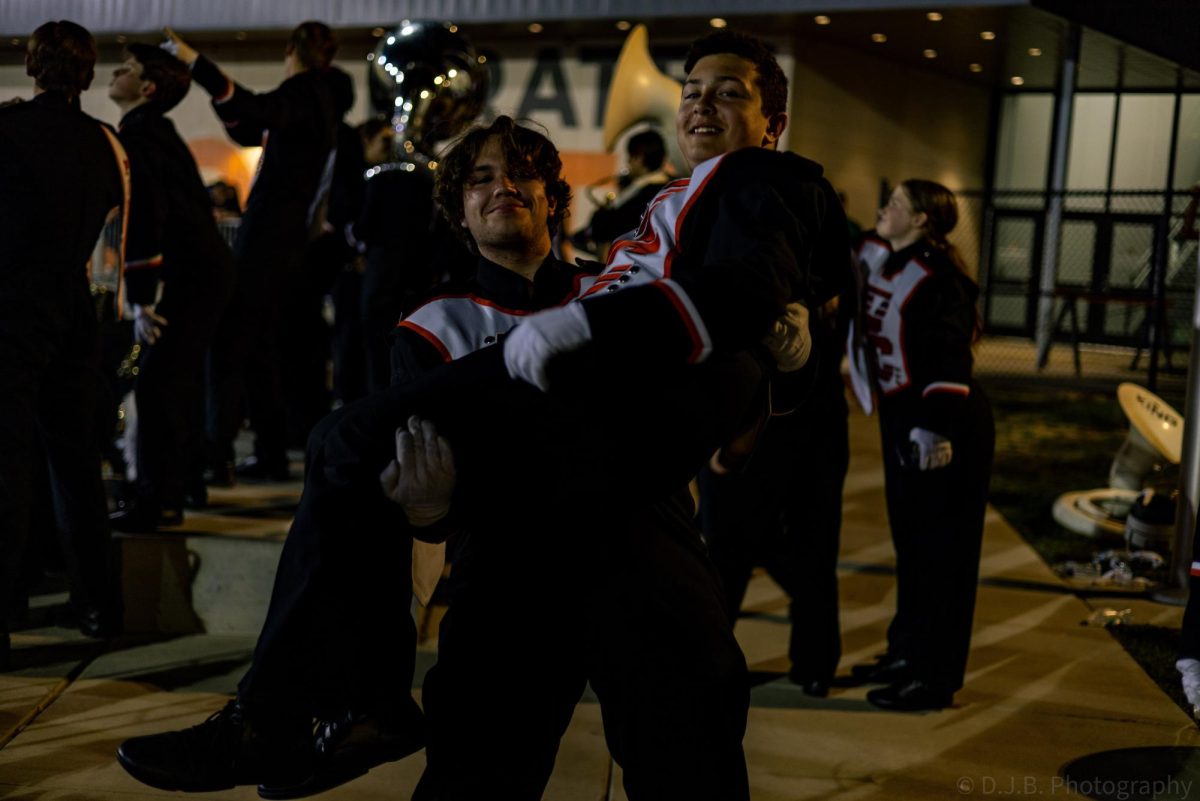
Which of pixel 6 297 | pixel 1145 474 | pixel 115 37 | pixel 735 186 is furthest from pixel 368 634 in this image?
pixel 115 37

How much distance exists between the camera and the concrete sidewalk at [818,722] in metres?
3.75

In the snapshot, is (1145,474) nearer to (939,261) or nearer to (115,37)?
(939,261)

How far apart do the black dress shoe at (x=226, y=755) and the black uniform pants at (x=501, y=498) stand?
8 centimetres

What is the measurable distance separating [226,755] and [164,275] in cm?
331

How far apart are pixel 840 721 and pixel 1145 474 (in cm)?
429

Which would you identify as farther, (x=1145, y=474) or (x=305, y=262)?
(x=1145, y=474)

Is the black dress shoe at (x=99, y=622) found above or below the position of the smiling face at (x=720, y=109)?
below

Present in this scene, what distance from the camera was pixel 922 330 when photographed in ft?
14.6

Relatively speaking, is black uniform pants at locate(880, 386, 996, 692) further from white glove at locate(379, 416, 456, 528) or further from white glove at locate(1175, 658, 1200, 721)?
white glove at locate(379, 416, 456, 528)

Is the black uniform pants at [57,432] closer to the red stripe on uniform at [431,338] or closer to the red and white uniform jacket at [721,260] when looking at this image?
the red stripe on uniform at [431,338]

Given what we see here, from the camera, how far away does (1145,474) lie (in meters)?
7.82

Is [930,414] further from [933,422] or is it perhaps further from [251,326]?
[251,326]

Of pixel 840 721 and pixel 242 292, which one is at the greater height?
pixel 242 292

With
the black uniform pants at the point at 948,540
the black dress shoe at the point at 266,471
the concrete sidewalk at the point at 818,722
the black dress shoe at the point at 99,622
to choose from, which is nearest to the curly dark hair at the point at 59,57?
the black dress shoe at the point at 99,622
